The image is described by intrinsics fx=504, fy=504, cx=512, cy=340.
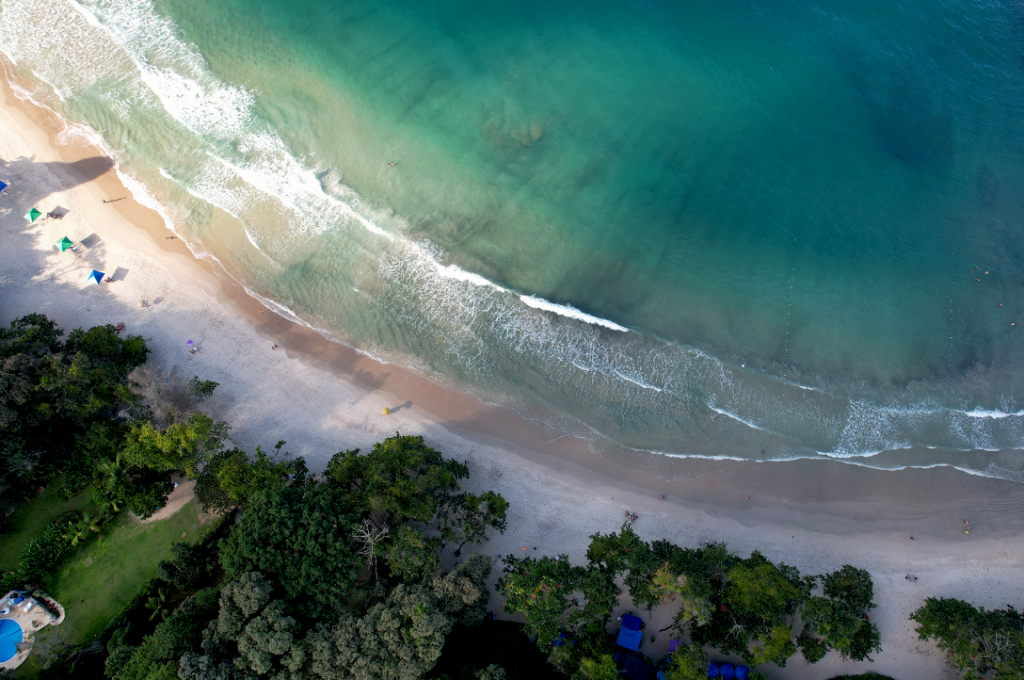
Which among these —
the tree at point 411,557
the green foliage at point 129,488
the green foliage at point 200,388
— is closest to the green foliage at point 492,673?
the tree at point 411,557

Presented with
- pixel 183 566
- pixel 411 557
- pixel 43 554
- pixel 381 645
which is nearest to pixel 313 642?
pixel 381 645

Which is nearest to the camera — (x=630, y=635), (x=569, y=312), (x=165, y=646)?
(x=165, y=646)

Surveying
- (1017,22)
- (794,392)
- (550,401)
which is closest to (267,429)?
(550,401)

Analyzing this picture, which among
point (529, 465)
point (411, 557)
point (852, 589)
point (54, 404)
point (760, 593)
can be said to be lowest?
point (852, 589)

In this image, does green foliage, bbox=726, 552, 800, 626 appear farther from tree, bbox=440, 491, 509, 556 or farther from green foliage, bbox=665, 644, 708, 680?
tree, bbox=440, 491, 509, 556

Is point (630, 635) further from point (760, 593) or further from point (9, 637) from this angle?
point (9, 637)

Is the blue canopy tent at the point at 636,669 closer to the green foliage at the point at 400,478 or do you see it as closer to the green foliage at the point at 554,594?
the green foliage at the point at 554,594

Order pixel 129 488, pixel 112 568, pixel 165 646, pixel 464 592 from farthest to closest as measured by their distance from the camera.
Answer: pixel 112 568
pixel 129 488
pixel 464 592
pixel 165 646

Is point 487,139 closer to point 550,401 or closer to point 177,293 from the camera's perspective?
point 550,401
